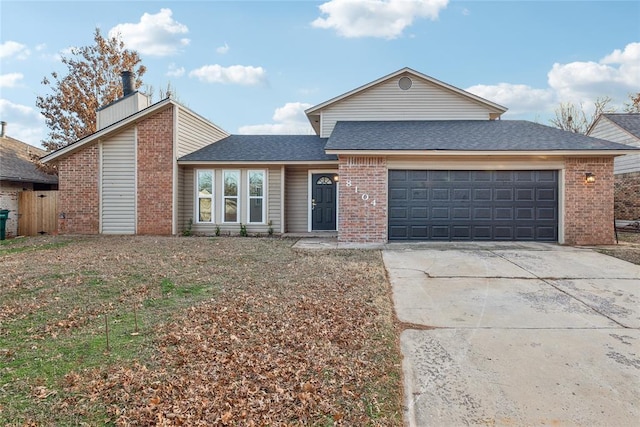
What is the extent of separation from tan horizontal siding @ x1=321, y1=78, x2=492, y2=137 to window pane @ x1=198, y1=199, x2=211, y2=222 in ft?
20.0

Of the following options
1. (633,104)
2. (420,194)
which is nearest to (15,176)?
(420,194)

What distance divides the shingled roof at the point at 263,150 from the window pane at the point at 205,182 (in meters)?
0.61

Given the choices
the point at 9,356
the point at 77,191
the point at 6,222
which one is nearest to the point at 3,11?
the point at 77,191

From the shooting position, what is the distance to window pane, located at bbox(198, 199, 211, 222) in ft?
42.6

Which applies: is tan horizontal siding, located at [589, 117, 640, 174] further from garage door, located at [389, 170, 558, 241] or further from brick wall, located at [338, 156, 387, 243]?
brick wall, located at [338, 156, 387, 243]

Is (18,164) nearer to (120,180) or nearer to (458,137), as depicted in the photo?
(120,180)

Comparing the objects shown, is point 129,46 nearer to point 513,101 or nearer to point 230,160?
point 230,160

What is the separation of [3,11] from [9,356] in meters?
13.7

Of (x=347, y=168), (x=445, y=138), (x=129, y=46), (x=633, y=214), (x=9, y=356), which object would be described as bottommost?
(x=9, y=356)

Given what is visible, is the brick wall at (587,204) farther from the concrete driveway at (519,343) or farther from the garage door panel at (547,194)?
the concrete driveway at (519,343)

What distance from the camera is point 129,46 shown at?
20.6m

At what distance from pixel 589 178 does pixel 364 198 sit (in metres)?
6.33

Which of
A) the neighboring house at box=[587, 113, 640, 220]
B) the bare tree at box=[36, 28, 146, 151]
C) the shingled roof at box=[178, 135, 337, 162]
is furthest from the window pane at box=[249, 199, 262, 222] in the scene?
the neighboring house at box=[587, 113, 640, 220]

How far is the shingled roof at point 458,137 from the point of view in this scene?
10219 millimetres
